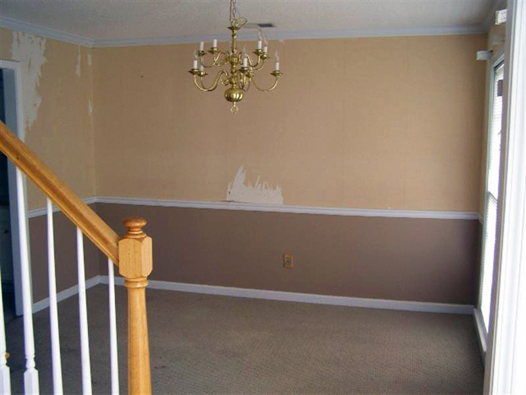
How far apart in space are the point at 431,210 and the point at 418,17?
5.14 ft

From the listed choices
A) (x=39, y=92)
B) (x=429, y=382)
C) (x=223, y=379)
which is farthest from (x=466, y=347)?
(x=39, y=92)

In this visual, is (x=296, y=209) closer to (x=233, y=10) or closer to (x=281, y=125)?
(x=281, y=125)

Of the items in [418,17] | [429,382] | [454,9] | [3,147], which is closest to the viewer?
[3,147]

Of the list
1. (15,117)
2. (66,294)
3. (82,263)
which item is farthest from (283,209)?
(82,263)

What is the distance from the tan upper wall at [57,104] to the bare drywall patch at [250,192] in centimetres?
146

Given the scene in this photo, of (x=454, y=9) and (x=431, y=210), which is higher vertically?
(x=454, y=9)

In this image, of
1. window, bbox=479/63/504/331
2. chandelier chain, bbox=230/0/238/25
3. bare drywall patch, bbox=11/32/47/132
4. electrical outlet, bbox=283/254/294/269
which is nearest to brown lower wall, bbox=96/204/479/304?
electrical outlet, bbox=283/254/294/269

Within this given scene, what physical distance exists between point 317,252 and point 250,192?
817 millimetres

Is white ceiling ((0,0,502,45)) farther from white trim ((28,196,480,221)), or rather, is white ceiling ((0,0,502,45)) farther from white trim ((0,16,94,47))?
white trim ((28,196,480,221))

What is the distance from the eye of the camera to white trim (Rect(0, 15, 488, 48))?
427 centimetres

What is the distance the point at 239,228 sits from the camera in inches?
195

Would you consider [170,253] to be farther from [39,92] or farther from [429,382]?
[429,382]

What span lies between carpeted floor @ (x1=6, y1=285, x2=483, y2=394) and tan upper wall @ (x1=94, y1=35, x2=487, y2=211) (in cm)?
98

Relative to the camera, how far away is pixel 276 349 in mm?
3799
